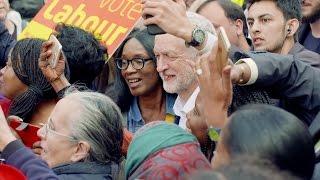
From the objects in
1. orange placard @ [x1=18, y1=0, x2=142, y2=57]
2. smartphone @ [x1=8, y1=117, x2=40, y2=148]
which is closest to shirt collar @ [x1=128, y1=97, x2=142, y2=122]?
orange placard @ [x1=18, y1=0, x2=142, y2=57]

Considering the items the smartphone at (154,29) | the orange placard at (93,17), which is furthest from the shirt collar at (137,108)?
the smartphone at (154,29)

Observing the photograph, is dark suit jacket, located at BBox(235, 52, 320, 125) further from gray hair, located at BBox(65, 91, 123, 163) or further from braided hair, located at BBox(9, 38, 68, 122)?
braided hair, located at BBox(9, 38, 68, 122)

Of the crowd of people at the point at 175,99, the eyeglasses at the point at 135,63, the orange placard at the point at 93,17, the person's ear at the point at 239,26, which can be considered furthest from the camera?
the person's ear at the point at 239,26

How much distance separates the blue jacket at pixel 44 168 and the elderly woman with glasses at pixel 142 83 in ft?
4.76

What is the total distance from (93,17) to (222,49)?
2.04 metres

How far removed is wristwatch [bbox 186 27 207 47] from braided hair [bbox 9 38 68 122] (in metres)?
1.09

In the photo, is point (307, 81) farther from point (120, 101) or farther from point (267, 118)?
point (120, 101)

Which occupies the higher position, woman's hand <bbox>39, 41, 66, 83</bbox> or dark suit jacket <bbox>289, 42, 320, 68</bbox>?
dark suit jacket <bbox>289, 42, 320, 68</bbox>

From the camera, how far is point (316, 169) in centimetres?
254

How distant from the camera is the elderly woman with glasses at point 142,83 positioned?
14.5ft

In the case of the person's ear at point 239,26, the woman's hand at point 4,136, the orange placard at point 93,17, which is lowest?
the person's ear at point 239,26

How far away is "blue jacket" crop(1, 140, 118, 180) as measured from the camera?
109 inches

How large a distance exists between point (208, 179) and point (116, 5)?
3204mm

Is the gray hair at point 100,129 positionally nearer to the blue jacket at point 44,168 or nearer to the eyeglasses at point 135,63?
the blue jacket at point 44,168
